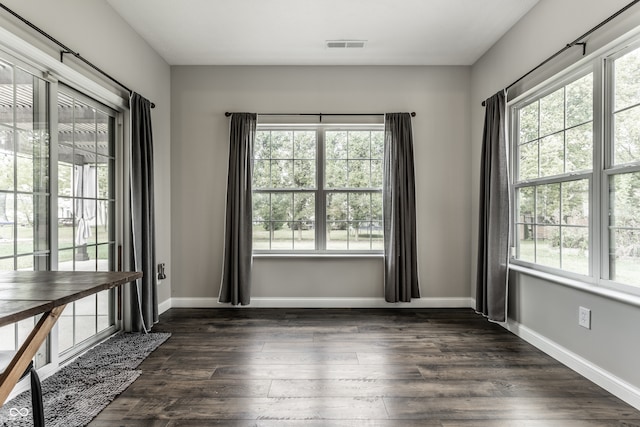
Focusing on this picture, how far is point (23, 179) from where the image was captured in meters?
2.17

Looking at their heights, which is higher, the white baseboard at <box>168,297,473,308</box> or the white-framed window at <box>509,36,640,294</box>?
the white-framed window at <box>509,36,640,294</box>

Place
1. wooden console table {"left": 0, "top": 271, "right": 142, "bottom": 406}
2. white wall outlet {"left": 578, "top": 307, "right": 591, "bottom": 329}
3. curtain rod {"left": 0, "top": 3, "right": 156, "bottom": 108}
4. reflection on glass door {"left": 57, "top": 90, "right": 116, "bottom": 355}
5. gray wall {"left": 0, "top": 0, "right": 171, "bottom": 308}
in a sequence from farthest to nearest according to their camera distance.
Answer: reflection on glass door {"left": 57, "top": 90, "right": 116, "bottom": 355} < white wall outlet {"left": 578, "top": 307, "right": 591, "bottom": 329} < gray wall {"left": 0, "top": 0, "right": 171, "bottom": 308} < curtain rod {"left": 0, "top": 3, "right": 156, "bottom": 108} < wooden console table {"left": 0, "top": 271, "right": 142, "bottom": 406}

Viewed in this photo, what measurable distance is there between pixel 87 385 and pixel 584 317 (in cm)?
337

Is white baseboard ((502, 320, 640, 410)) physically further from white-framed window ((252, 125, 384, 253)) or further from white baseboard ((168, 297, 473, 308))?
white-framed window ((252, 125, 384, 253))

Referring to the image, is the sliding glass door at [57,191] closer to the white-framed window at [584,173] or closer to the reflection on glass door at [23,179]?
the reflection on glass door at [23,179]

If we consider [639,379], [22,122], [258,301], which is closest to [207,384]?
[258,301]

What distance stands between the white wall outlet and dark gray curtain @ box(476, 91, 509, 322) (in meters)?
0.81

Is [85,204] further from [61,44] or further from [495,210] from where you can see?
[495,210]

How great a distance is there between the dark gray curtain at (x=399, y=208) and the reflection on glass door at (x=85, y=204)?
9.11 ft

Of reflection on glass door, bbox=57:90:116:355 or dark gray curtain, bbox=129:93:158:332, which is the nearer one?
reflection on glass door, bbox=57:90:116:355

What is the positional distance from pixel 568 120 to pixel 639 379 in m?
1.80

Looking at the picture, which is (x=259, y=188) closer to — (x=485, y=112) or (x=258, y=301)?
(x=258, y=301)

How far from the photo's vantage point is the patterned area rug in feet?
6.19

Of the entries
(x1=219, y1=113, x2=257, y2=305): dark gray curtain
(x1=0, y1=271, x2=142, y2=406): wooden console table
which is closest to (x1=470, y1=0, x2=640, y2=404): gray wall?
(x1=219, y1=113, x2=257, y2=305): dark gray curtain
